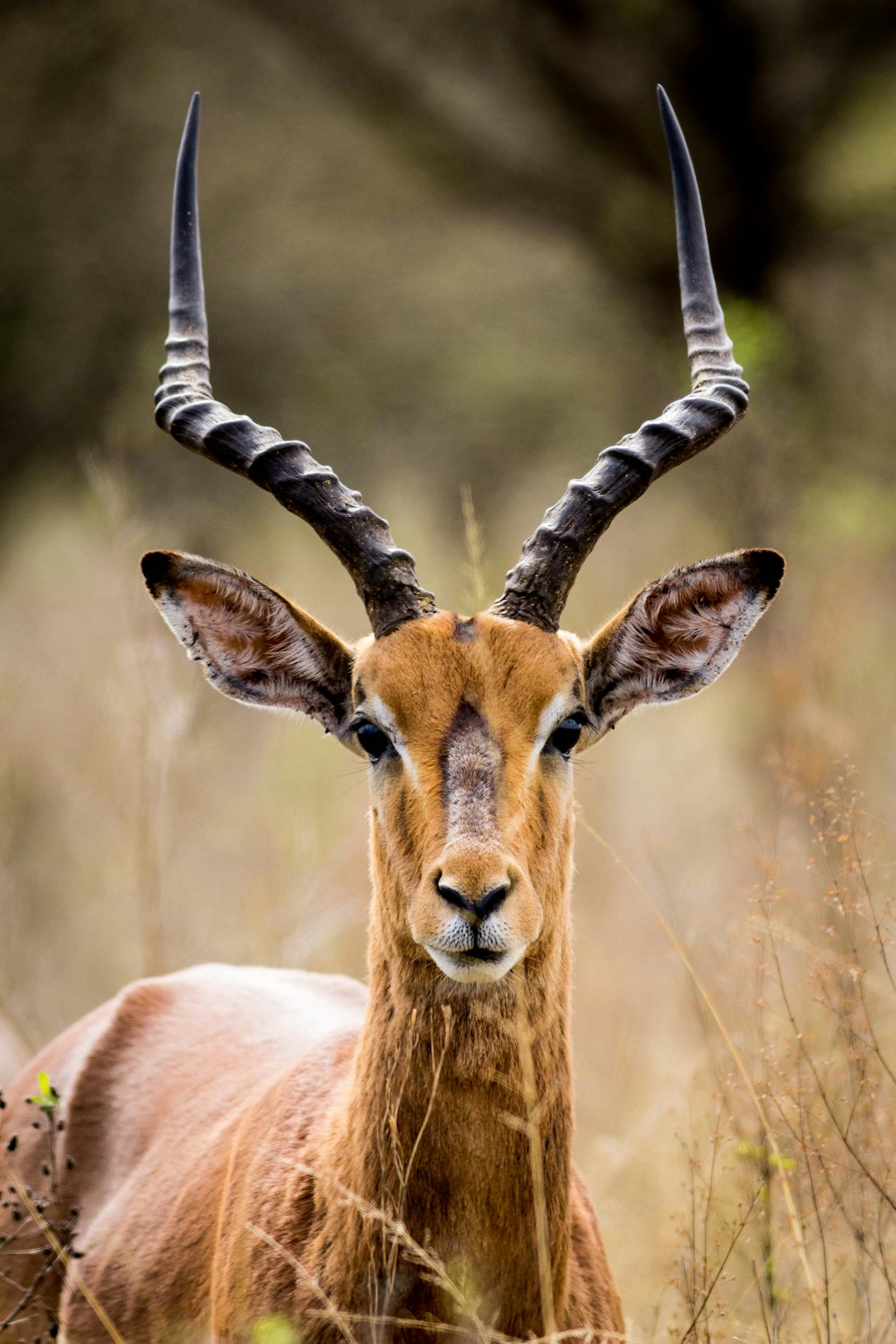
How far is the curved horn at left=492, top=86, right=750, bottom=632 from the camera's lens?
4.75 meters

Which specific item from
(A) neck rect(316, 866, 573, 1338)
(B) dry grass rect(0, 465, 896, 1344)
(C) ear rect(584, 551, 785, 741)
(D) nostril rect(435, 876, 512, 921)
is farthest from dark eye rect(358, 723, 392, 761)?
(B) dry grass rect(0, 465, 896, 1344)

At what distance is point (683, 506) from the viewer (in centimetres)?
1548

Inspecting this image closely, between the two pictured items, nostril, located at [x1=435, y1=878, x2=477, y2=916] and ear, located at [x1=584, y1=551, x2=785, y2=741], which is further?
ear, located at [x1=584, y1=551, x2=785, y2=741]

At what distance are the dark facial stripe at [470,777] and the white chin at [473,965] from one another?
1.03ft

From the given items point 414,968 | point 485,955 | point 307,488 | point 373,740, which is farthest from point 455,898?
point 307,488

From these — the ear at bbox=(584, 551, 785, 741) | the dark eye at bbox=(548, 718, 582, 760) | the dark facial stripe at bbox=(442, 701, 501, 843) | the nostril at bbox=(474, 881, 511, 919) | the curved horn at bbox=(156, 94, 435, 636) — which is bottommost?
the nostril at bbox=(474, 881, 511, 919)

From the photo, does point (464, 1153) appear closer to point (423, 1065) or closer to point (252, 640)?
point (423, 1065)

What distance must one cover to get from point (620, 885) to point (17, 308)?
14.8 m

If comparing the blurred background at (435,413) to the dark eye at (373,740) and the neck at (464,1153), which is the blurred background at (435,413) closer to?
the dark eye at (373,740)

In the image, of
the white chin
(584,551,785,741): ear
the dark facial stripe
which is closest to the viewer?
the white chin

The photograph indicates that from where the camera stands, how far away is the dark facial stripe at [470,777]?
4.03 meters

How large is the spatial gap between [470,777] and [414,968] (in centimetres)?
61

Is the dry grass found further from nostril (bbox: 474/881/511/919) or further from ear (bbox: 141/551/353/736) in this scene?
ear (bbox: 141/551/353/736)

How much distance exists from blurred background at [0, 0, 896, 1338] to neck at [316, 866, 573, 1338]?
1785 mm
